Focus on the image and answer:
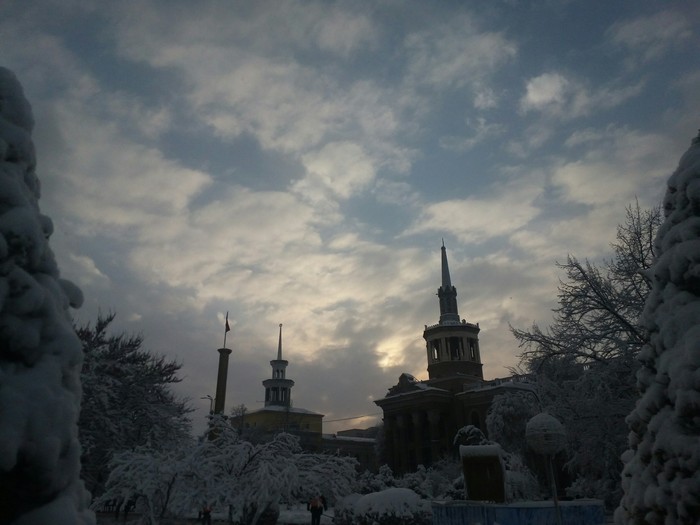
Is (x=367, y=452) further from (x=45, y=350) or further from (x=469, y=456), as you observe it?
(x=45, y=350)

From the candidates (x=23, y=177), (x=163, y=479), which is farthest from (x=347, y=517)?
(x=23, y=177)

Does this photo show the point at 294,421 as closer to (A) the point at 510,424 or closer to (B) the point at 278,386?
(B) the point at 278,386

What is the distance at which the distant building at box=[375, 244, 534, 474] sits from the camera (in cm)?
5422

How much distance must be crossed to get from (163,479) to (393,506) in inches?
332

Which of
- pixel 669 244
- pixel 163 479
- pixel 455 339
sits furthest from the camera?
pixel 455 339

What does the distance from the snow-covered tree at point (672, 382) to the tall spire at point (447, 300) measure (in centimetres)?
6008

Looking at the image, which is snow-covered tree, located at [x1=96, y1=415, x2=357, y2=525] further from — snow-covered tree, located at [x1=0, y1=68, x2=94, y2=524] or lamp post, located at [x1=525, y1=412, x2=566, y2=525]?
snow-covered tree, located at [x1=0, y1=68, x2=94, y2=524]

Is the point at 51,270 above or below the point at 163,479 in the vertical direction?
above

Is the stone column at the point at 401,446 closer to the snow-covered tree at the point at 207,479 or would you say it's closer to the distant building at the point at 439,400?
the distant building at the point at 439,400

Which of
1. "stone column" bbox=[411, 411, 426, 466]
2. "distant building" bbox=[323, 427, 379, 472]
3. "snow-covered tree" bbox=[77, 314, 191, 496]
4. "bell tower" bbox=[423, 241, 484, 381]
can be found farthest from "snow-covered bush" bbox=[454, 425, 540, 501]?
"distant building" bbox=[323, 427, 379, 472]

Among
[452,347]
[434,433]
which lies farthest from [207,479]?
[452,347]

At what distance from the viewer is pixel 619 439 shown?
675 inches

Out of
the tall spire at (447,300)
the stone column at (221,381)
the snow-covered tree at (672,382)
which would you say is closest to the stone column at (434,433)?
the tall spire at (447,300)

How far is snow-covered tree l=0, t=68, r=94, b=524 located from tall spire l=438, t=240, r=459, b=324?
62.7 m
